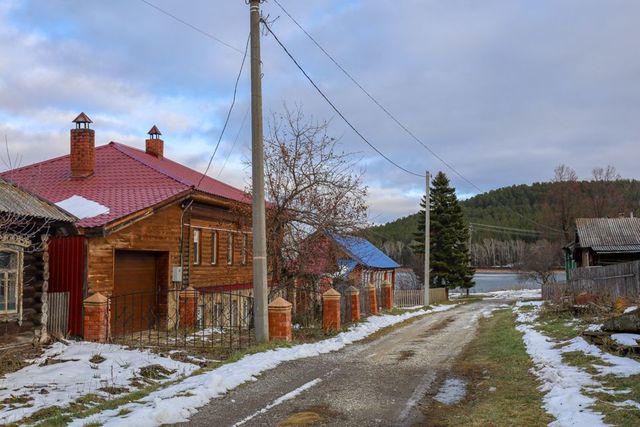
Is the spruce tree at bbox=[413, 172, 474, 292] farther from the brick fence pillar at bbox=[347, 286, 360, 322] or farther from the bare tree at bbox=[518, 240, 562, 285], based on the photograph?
the brick fence pillar at bbox=[347, 286, 360, 322]

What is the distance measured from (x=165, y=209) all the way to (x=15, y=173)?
699 centimetres

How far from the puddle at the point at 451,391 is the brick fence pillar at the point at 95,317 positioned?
863 cm

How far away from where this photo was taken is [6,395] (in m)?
9.05

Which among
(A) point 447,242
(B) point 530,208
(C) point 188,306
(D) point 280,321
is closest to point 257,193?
(D) point 280,321

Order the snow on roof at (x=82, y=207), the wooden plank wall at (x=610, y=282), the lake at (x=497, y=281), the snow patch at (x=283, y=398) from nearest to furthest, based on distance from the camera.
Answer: the snow patch at (x=283, y=398), the snow on roof at (x=82, y=207), the wooden plank wall at (x=610, y=282), the lake at (x=497, y=281)

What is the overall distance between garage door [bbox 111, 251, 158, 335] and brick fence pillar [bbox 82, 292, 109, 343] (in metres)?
1.89

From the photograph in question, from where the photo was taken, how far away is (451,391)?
873 centimetres

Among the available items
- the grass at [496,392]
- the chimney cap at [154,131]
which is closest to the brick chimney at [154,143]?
the chimney cap at [154,131]

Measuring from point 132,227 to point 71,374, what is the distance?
6543 millimetres

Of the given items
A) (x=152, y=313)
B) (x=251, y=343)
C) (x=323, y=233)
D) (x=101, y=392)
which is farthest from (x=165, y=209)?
(x=101, y=392)

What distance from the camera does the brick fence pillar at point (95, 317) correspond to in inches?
552

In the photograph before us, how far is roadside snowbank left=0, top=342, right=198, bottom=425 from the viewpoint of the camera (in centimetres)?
874

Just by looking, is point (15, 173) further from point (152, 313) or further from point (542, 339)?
point (542, 339)

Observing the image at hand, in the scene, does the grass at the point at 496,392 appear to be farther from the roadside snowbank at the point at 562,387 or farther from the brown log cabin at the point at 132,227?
the brown log cabin at the point at 132,227
